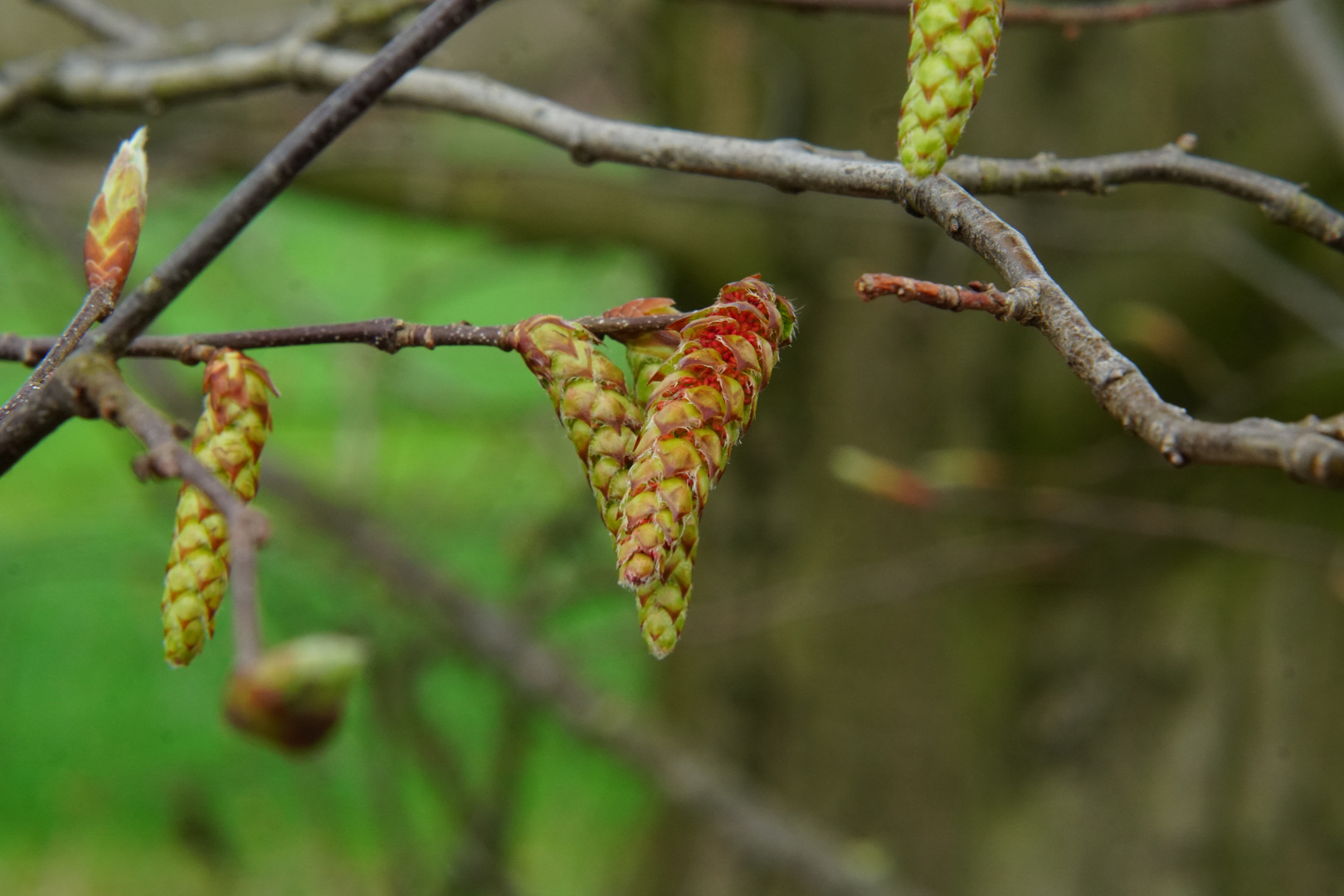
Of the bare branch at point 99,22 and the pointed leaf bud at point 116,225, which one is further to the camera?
the bare branch at point 99,22

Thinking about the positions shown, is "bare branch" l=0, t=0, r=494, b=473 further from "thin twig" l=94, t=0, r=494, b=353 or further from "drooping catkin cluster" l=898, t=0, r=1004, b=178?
"drooping catkin cluster" l=898, t=0, r=1004, b=178

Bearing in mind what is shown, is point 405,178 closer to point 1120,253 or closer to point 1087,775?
point 1120,253

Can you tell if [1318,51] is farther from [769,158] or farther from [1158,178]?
[769,158]

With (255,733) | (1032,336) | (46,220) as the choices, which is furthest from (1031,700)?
(255,733)

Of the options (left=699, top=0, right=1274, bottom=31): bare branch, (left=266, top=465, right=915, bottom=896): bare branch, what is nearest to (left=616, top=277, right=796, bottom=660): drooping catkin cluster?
(left=699, top=0, right=1274, bottom=31): bare branch

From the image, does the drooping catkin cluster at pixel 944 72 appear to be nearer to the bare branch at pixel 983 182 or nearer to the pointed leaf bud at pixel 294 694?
the bare branch at pixel 983 182

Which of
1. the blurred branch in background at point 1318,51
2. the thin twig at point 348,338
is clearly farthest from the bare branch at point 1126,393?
the blurred branch in background at point 1318,51

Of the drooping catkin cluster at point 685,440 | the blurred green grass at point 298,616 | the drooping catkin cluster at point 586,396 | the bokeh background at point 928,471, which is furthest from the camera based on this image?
the blurred green grass at point 298,616
